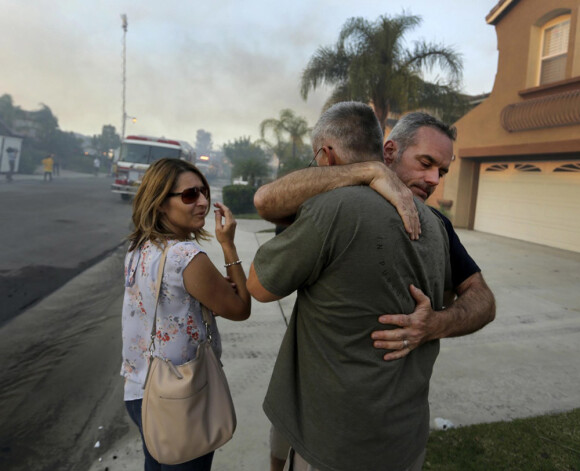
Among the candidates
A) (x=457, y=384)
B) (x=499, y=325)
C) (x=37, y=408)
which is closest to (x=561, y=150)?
(x=499, y=325)

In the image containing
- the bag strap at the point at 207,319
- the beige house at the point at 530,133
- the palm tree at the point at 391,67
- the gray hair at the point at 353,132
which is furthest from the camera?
the palm tree at the point at 391,67

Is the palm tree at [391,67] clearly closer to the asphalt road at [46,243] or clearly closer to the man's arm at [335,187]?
the asphalt road at [46,243]

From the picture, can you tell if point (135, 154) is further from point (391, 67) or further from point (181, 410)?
point (181, 410)

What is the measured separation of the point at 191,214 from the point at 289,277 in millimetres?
764

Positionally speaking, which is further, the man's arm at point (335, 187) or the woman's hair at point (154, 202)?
the woman's hair at point (154, 202)

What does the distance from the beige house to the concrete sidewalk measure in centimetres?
503

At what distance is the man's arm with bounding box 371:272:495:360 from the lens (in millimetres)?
1187

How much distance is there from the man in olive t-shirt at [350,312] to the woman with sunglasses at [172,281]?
15.0 inches

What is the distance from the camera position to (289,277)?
1.18 meters

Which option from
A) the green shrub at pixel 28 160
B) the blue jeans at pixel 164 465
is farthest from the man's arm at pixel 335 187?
the green shrub at pixel 28 160

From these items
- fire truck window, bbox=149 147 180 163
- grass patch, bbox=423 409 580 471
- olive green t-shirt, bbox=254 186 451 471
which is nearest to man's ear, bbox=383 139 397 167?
olive green t-shirt, bbox=254 186 451 471

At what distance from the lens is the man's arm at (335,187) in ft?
3.92

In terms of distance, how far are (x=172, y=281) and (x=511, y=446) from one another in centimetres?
243

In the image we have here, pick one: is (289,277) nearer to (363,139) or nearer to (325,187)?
(325,187)
